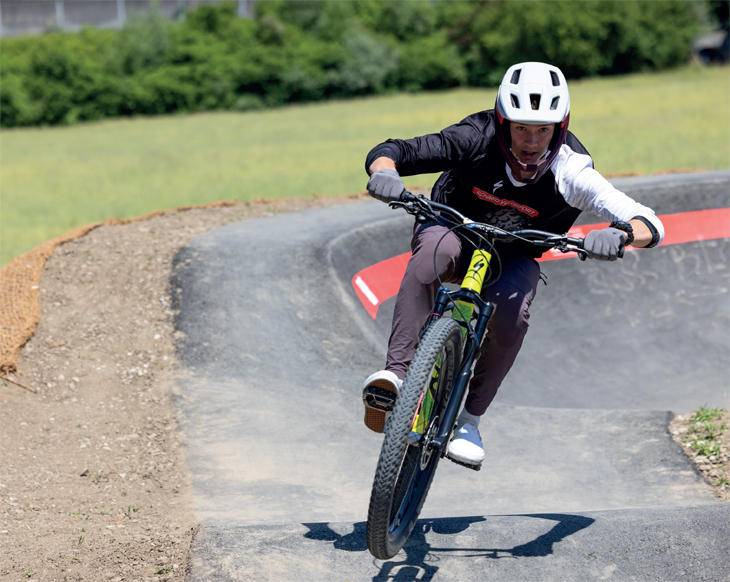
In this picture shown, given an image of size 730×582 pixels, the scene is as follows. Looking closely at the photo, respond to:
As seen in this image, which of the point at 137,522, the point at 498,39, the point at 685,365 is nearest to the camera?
the point at 137,522

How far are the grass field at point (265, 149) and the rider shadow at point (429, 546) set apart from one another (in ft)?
36.1

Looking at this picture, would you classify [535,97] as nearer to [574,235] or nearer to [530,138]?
[530,138]

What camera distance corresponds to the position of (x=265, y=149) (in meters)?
32.1

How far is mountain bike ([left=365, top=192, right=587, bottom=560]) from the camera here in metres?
3.48

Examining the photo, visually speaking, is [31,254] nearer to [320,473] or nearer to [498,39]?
[320,473]

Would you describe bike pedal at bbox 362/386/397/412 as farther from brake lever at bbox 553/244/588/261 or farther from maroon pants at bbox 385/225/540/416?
brake lever at bbox 553/244/588/261

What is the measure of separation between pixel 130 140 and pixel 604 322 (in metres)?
35.5

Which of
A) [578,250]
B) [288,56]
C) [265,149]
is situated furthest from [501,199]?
[288,56]

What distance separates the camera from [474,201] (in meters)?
4.54

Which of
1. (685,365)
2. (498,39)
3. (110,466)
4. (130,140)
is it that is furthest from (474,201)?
(498,39)

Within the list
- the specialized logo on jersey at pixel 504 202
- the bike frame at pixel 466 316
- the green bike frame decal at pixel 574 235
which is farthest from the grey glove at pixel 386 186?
the green bike frame decal at pixel 574 235

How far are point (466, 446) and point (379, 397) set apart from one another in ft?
1.99

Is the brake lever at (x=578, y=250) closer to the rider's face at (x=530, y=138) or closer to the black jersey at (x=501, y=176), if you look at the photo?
the black jersey at (x=501, y=176)

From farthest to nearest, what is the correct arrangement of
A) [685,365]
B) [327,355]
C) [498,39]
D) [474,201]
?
[498,39] < [685,365] < [327,355] < [474,201]
